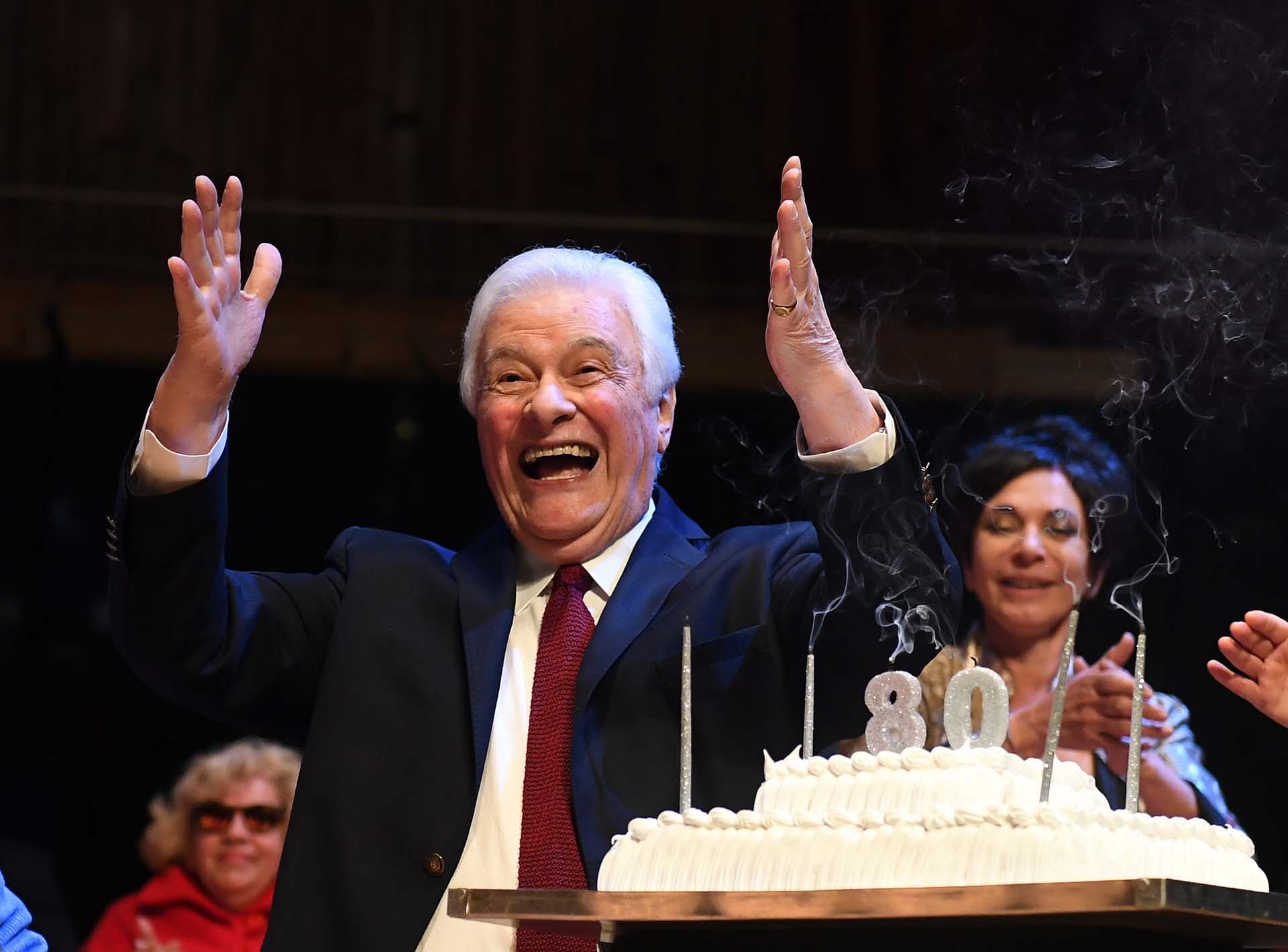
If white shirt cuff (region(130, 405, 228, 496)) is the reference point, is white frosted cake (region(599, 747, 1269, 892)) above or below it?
below

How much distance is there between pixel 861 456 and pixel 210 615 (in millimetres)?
810

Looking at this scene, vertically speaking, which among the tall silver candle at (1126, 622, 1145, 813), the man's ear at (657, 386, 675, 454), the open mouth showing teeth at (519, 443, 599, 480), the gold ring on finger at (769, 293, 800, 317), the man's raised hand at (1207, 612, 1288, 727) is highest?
the gold ring on finger at (769, 293, 800, 317)

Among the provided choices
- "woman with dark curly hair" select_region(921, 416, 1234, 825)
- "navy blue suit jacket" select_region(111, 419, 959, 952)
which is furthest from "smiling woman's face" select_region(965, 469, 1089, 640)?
"navy blue suit jacket" select_region(111, 419, 959, 952)

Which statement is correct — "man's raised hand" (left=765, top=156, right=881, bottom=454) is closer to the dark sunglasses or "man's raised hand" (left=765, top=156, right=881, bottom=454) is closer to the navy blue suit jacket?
the navy blue suit jacket

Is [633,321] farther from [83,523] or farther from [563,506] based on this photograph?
[83,523]

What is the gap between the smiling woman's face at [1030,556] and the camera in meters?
2.87

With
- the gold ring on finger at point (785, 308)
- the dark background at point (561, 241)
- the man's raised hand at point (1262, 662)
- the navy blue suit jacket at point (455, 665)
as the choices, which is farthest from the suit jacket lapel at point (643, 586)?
the dark background at point (561, 241)

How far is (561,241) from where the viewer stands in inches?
168

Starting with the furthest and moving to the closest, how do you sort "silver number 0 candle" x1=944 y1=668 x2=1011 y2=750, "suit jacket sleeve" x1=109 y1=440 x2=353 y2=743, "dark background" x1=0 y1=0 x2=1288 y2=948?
"dark background" x1=0 y1=0 x2=1288 y2=948, "suit jacket sleeve" x1=109 y1=440 x2=353 y2=743, "silver number 0 candle" x1=944 y1=668 x2=1011 y2=750

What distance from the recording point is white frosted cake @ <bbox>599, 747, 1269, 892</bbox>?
4.93 ft

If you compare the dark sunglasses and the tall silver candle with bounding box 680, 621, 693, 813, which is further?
the dark sunglasses

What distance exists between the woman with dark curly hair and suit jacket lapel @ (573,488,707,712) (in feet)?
1.98

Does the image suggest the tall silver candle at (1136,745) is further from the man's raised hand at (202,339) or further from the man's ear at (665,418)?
the man's raised hand at (202,339)

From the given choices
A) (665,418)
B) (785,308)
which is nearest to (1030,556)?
(665,418)
